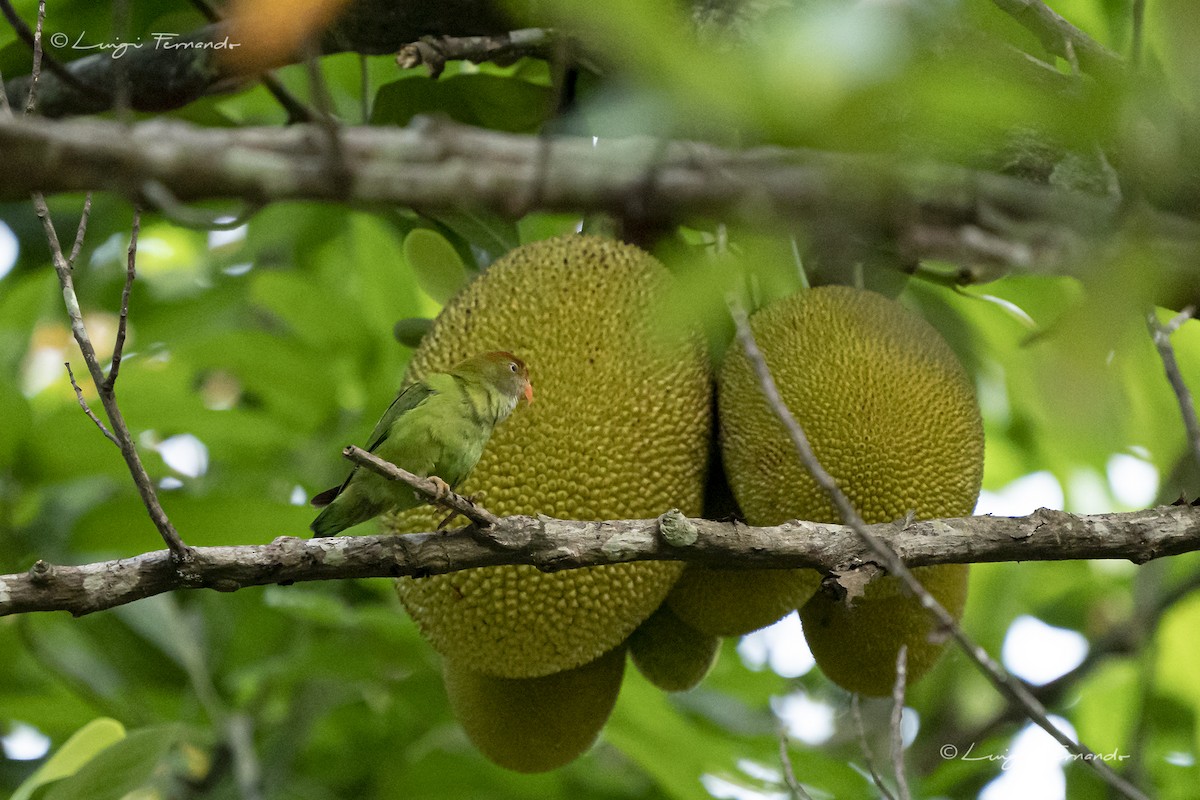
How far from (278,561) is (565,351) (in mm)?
535

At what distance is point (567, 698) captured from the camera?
5.44ft

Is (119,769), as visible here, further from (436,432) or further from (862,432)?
(862,432)

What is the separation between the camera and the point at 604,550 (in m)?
1.25

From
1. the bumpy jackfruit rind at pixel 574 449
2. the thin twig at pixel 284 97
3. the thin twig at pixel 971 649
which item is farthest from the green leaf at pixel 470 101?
the thin twig at pixel 971 649

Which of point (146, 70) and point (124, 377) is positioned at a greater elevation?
point (146, 70)

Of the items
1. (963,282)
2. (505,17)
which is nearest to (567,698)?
(963,282)

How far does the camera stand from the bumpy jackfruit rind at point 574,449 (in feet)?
4.95

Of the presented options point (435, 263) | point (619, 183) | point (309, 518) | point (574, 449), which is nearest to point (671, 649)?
point (574, 449)

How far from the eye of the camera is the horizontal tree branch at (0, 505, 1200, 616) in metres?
1.16

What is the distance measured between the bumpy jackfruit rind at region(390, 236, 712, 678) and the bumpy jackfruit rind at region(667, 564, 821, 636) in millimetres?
62

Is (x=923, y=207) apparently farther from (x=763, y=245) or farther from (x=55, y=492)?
(x=55, y=492)

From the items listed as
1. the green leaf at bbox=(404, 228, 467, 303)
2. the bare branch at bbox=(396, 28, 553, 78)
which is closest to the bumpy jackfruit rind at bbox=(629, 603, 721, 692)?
the green leaf at bbox=(404, 228, 467, 303)

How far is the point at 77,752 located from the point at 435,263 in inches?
35.7

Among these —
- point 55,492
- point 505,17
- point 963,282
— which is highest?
point 505,17
